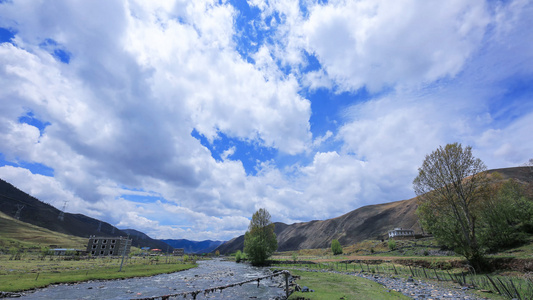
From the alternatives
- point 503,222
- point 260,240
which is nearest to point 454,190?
point 503,222

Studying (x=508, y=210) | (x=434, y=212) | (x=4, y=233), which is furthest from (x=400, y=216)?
(x=4, y=233)

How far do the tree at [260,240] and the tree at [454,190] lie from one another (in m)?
50.2

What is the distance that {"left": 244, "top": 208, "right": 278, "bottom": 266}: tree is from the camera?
72688 millimetres

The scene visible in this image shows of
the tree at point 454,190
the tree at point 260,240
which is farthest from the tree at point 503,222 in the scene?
the tree at point 260,240

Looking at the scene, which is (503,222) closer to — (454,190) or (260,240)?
(454,190)

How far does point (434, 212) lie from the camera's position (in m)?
41.2

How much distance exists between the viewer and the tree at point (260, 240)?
72688mm

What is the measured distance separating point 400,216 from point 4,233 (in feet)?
941

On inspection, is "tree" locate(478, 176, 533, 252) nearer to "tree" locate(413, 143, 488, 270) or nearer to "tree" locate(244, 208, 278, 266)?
"tree" locate(413, 143, 488, 270)

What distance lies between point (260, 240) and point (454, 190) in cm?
5634

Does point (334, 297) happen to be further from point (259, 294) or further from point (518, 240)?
point (518, 240)

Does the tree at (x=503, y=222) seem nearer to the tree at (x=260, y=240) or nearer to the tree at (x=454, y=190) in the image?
the tree at (x=454, y=190)

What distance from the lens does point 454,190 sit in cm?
3422

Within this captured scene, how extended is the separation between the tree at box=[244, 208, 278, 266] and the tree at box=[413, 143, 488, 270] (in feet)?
165
